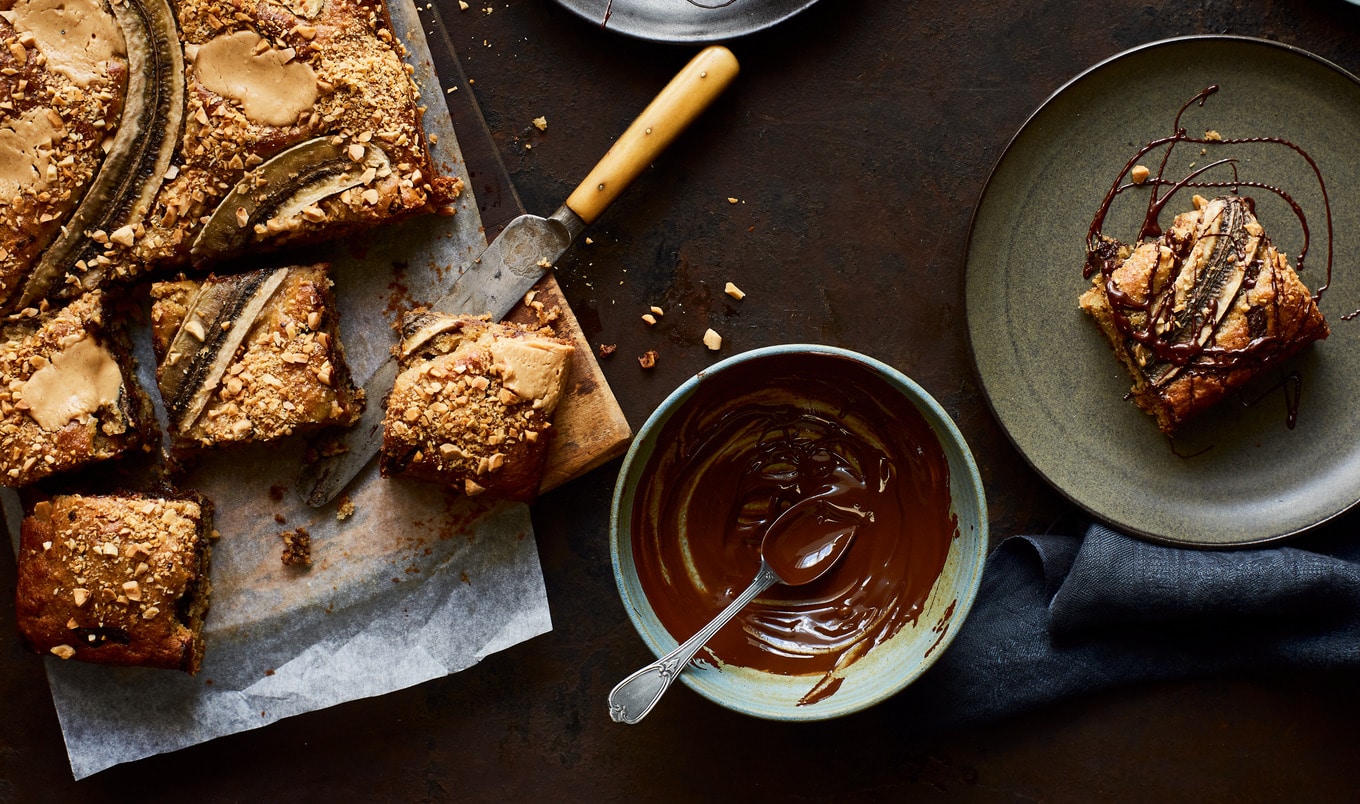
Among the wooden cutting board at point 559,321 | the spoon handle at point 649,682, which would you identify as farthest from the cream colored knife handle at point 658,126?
the spoon handle at point 649,682

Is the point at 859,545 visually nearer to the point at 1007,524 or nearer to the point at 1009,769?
the point at 1007,524

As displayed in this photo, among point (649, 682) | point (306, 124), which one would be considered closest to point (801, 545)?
point (649, 682)

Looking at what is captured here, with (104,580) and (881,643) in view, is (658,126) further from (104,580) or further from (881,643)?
(104,580)

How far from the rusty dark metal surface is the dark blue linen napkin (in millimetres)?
142

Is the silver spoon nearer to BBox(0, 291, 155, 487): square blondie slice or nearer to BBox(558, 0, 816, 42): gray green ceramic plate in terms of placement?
BBox(558, 0, 816, 42): gray green ceramic plate

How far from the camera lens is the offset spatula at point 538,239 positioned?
8.41 ft

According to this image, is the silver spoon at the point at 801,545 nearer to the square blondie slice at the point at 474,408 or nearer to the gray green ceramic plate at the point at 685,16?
the square blondie slice at the point at 474,408

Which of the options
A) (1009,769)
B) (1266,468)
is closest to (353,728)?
(1009,769)

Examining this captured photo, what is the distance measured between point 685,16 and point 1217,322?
192cm

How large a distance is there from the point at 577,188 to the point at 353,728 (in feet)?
6.55

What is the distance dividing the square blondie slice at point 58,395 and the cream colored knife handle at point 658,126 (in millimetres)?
1560

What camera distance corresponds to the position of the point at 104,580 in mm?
2504

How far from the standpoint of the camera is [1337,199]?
101 inches

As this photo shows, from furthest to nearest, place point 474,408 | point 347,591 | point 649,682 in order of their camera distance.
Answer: point 347,591
point 474,408
point 649,682
